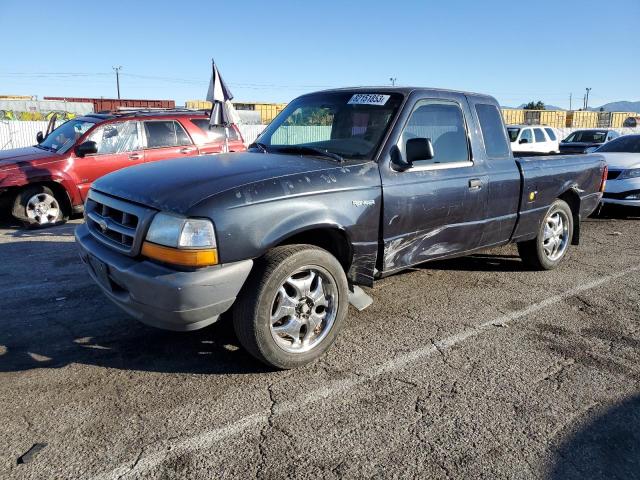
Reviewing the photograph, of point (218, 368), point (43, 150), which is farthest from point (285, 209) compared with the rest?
point (43, 150)

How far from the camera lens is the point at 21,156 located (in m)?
7.96

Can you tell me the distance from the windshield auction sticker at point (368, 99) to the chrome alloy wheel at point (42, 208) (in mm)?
5837

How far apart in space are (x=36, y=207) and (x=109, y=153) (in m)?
1.43

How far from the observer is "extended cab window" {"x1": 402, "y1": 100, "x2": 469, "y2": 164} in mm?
4133

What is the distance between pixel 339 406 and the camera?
294cm

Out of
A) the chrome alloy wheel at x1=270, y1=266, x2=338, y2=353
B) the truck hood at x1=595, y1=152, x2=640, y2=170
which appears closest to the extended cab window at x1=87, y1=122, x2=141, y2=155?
the chrome alloy wheel at x1=270, y1=266, x2=338, y2=353

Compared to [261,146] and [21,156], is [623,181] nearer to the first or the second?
[261,146]

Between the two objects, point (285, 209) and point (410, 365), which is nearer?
point (285, 209)

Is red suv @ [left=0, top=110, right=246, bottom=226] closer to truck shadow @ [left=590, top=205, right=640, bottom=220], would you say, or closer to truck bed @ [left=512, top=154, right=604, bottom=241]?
truck bed @ [left=512, top=154, right=604, bottom=241]

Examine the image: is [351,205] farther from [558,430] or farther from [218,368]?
[558,430]

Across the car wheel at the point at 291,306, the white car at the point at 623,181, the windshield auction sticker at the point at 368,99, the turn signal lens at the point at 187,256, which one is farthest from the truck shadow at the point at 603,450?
the white car at the point at 623,181

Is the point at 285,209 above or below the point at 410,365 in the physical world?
above

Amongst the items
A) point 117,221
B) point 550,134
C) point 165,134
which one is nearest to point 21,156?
point 165,134

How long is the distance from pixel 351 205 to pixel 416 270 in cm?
238
